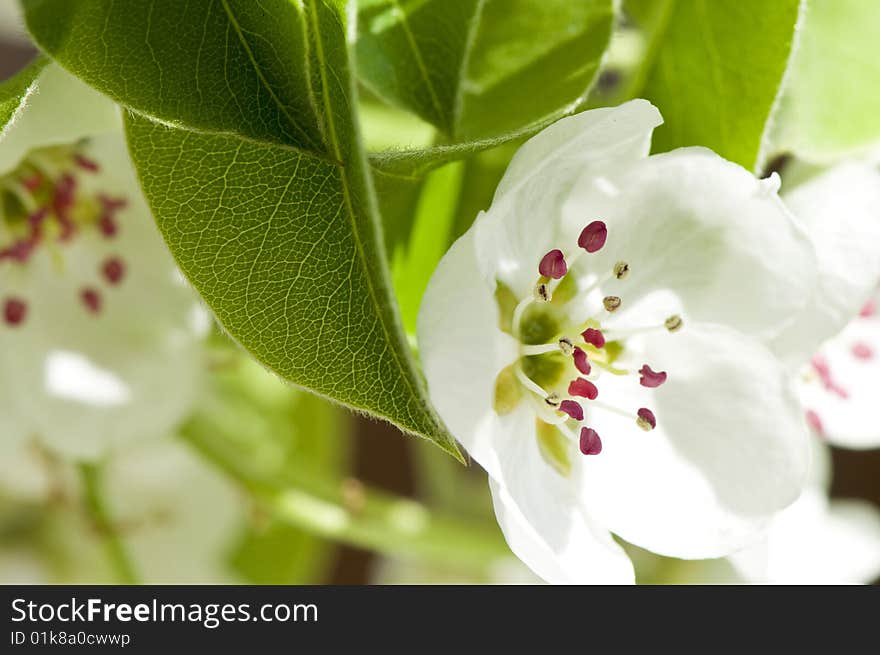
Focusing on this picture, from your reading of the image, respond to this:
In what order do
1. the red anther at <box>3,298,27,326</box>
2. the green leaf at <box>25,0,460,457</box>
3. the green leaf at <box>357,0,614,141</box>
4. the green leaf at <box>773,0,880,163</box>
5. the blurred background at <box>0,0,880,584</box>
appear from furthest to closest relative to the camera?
the blurred background at <box>0,0,880,584</box> → the red anther at <box>3,298,27,326</box> → the green leaf at <box>773,0,880,163</box> → the green leaf at <box>357,0,614,141</box> → the green leaf at <box>25,0,460,457</box>

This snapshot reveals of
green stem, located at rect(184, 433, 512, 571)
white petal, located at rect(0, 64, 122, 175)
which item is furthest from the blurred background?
white petal, located at rect(0, 64, 122, 175)

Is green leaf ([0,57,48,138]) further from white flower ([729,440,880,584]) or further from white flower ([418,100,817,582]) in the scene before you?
white flower ([729,440,880,584])

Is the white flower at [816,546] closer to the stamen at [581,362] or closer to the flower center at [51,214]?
the stamen at [581,362]

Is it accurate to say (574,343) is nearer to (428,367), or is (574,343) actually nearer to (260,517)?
(428,367)

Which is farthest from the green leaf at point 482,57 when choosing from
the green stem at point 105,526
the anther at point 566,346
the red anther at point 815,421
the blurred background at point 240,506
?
the green stem at point 105,526

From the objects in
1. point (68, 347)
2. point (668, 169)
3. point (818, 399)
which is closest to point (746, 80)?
point (668, 169)

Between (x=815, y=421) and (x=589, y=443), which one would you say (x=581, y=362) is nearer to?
(x=589, y=443)
